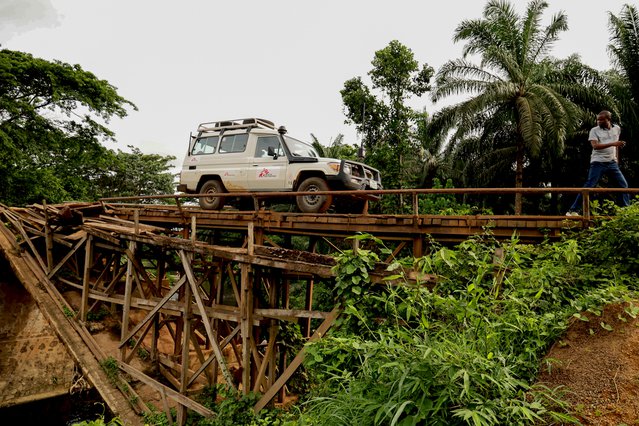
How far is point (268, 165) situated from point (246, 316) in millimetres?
4166

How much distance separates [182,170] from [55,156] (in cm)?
922

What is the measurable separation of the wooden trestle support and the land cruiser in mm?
1351

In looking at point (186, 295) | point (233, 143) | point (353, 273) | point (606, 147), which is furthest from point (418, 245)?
point (233, 143)

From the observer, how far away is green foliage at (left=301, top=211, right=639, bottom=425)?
2.85 meters

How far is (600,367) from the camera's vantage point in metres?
3.32

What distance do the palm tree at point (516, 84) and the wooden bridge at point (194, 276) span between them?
9268 mm

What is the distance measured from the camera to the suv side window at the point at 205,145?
33.2 ft

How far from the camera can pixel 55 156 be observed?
16.2 meters

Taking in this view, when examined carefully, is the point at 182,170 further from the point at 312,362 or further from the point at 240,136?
the point at 312,362

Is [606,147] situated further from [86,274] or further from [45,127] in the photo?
[45,127]

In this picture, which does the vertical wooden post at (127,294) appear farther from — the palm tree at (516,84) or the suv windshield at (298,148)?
the palm tree at (516,84)

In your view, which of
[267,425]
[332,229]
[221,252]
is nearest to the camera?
[267,425]

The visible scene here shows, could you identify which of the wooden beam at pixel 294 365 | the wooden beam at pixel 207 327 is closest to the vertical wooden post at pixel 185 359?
the wooden beam at pixel 207 327

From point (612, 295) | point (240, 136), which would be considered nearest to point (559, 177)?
point (240, 136)
